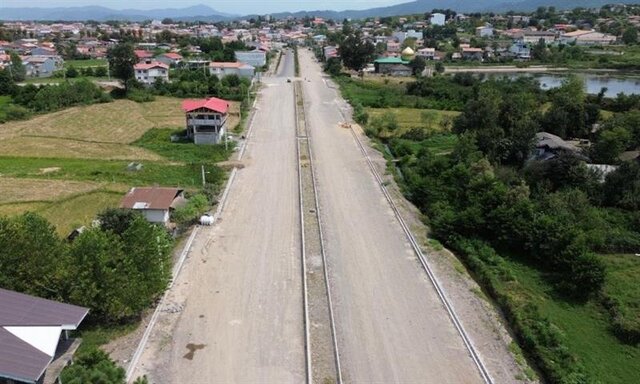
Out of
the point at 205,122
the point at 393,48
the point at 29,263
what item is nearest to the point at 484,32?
the point at 393,48

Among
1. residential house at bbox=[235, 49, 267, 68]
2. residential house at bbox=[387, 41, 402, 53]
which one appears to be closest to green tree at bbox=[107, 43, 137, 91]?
residential house at bbox=[235, 49, 267, 68]

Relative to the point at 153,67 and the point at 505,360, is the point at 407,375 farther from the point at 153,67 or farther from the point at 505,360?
the point at 153,67

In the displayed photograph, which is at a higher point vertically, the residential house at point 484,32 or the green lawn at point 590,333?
the residential house at point 484,32

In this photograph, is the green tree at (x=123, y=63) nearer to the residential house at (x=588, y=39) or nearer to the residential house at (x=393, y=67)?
the residential house at (x=393, y=67)

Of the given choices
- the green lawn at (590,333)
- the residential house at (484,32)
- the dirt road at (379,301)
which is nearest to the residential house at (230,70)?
the dirt road at (379,301)

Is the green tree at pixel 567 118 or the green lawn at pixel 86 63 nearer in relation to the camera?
the green tree at pixel 567 118

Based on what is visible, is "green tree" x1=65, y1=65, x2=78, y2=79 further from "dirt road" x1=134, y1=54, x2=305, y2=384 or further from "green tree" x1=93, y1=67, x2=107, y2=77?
"dirt road" x1=134, y1=54, x2=305, y2=384

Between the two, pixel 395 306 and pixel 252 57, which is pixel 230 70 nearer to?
pixel 252 57

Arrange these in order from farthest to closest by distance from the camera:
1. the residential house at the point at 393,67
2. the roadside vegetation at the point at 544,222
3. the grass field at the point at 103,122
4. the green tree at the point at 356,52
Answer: the residential house at the point at 393,67, the green tree at the point at 356,52, the grass field at the point at 103,122, the roadside vegetation at the point at 544,222

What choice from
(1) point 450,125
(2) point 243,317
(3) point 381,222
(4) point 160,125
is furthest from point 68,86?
(2) point 243,317
